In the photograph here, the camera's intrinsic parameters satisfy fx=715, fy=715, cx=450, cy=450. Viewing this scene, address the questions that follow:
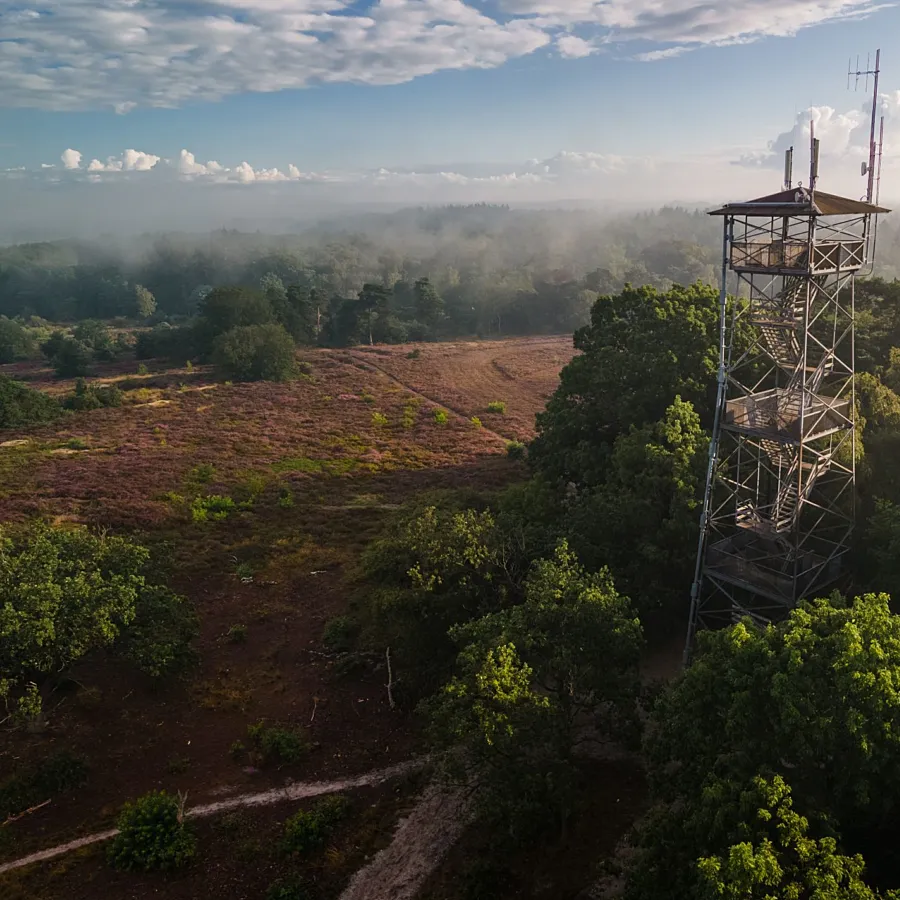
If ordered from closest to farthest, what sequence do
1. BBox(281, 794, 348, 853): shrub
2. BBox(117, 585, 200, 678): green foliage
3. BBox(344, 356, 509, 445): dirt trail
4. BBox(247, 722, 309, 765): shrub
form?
BBox(281, 794, 348, 853): shrub < BBox(247, 722, 309, 765): shrub < BBox(117, 585, 200, 678): green foliage < BBox(344, 356, 509, 445): dirt trail

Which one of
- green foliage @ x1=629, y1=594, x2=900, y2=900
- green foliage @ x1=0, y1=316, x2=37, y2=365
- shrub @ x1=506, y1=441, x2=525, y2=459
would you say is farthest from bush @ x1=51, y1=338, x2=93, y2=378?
green foliage @ x1=629, y1=594, x2=900, y2=900

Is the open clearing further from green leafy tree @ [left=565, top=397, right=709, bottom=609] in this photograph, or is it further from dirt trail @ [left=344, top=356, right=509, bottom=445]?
green leafy tree @ [left=565, top=397, right=709, bottom=609]

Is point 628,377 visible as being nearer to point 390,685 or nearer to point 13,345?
point 390,685

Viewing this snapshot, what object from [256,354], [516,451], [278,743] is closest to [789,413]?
[278,743]

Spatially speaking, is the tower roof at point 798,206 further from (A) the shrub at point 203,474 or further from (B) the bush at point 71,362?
(B) the bush at point 71,362

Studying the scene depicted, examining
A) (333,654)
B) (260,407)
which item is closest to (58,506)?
(333,654)

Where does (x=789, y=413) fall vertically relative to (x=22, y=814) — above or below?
above
